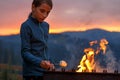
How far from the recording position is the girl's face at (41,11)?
4504mm

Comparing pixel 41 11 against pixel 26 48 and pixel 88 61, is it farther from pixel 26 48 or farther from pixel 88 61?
pixel 88 61

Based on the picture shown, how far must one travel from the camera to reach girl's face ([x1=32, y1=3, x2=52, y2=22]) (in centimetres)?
450

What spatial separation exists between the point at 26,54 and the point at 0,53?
17334 mm

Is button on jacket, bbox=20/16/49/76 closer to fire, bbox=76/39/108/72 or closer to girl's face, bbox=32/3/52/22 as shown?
girl's face, bbox=32/3/52/22

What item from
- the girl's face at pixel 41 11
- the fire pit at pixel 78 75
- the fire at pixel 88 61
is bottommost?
the fire pit at pixel 78 75

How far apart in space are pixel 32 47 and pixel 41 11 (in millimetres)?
387

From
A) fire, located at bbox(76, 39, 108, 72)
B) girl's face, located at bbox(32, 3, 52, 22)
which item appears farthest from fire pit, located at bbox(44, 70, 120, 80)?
fire, located at bbox(76, 39, 108, 72)

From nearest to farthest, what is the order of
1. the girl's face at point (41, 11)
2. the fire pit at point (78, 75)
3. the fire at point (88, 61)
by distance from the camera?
the fire pit at point (78, 75) → the girl's face at point (41, 11) → the fire at point (88, 61)

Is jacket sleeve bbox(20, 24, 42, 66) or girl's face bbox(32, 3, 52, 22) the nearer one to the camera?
jacket sleeve bbox(20, 24, 42, 66)

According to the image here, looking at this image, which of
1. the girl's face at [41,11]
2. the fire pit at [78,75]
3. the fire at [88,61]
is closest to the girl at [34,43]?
the girl's face at [41,11]

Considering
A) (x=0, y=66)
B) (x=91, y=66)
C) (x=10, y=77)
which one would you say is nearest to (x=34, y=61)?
(x=91, y=66)

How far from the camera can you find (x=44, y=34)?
4723 millimetres

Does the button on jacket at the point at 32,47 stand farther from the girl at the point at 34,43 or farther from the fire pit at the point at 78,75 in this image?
the fire pit at the point at 78,75

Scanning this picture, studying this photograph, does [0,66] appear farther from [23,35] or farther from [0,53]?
[23,35]
